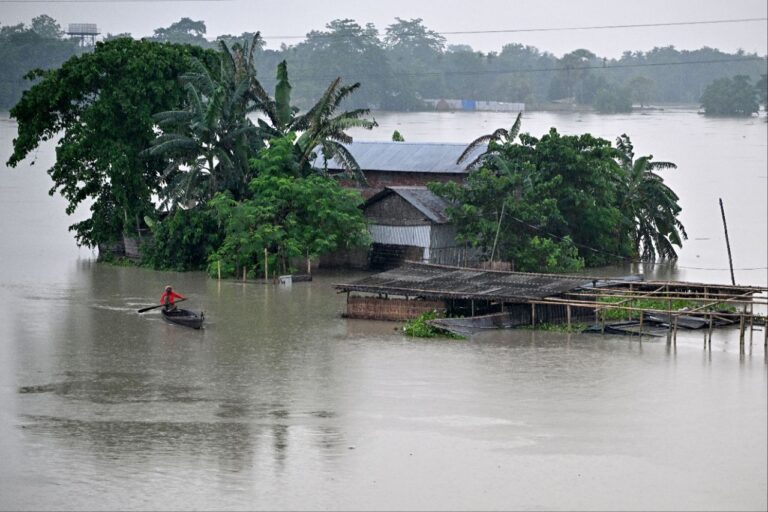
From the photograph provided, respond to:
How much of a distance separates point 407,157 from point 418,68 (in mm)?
45120

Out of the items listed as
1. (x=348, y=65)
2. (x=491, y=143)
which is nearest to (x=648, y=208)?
(x=491, y=143)

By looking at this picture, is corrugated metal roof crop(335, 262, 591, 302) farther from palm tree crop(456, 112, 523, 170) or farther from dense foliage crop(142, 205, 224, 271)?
dense foliage crop(142, 205, 224, 271)

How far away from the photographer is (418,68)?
7431 centimetres

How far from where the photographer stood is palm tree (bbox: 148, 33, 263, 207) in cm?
2678

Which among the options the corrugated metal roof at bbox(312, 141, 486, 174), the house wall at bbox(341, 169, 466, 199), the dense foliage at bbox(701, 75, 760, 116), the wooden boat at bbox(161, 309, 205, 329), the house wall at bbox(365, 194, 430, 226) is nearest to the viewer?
the wooden boat at bbox(161, 309, 205, 329)

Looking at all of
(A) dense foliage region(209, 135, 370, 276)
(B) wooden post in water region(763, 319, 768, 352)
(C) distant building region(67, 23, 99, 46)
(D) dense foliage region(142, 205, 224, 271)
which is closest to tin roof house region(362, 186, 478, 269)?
(A) dense foliage region(209, 135, 370, 276)

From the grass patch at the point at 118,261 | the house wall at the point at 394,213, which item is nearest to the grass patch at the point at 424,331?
the house wall at the point at 394,213

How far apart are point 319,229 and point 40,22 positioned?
34883mm

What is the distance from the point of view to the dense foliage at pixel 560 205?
2634cm

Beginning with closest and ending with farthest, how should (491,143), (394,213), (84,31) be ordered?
1. (394,213)
2. (491,143)
3. (84,31)

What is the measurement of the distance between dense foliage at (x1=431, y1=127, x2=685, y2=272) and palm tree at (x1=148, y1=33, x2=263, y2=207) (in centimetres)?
409

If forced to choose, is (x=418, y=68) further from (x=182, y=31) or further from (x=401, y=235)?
(x=401, y=235)

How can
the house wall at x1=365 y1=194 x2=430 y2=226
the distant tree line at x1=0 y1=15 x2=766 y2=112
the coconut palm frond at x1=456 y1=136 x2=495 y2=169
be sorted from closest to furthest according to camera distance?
the house wall at x1=365 y1=194 x2=430 y2=226 < the coconut palm frond at x1=456 y1=136 x2=495 y2=169 < the distant tree line at x1=0 y1=15 x2=766 y2=112

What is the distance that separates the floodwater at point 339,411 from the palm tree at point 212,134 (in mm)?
2385
